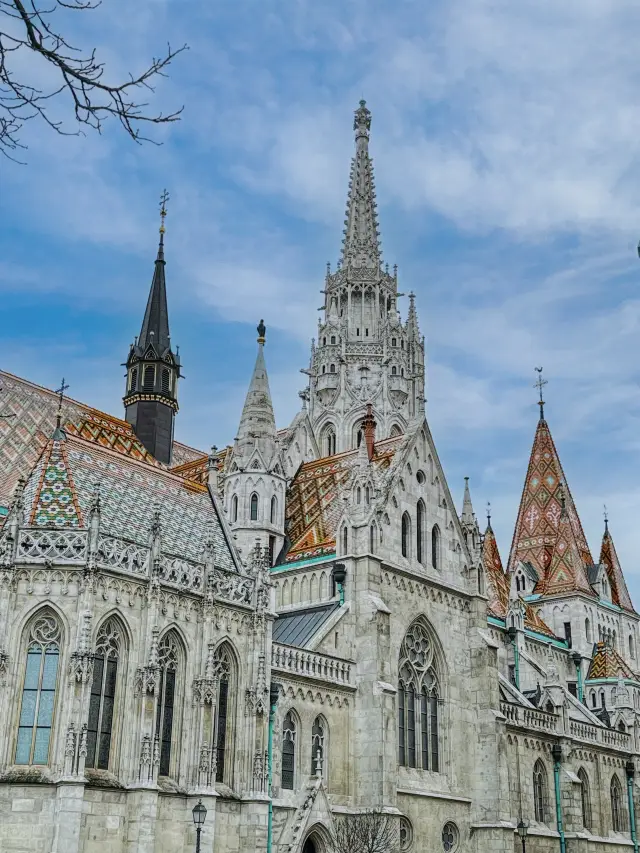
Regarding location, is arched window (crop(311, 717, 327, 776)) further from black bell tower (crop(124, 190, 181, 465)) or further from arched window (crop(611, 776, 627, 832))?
black bell tower (crop(124, 190, 181, 465))

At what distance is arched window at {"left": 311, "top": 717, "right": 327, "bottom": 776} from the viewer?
29984 millimetres

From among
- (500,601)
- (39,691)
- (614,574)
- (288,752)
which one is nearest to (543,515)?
(614,574)

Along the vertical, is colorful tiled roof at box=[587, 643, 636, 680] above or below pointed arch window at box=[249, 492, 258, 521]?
below

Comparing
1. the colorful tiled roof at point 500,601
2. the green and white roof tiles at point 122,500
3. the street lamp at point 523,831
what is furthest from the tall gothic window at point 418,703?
the colorful tiled roof at point 500,601

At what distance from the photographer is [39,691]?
23.8 meters

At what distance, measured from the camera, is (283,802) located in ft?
92.5

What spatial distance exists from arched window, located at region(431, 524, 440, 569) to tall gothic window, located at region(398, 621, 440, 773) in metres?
2.52

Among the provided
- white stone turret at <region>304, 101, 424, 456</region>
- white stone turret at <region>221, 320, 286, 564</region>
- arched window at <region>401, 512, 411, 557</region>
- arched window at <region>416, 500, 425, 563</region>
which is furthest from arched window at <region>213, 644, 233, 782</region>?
white stone turret at <region>304, 101, 424, 456</region>

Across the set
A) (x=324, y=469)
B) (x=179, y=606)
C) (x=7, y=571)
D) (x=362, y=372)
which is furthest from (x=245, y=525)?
(x=362, y=372)

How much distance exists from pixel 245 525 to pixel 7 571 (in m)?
13.9

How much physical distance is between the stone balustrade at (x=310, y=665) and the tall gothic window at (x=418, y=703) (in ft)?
9.31

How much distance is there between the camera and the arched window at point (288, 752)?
95.7 feet

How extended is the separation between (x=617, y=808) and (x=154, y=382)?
28.1 m

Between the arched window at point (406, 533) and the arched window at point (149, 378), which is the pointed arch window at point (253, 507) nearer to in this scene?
the arched window at point (406, 533)
